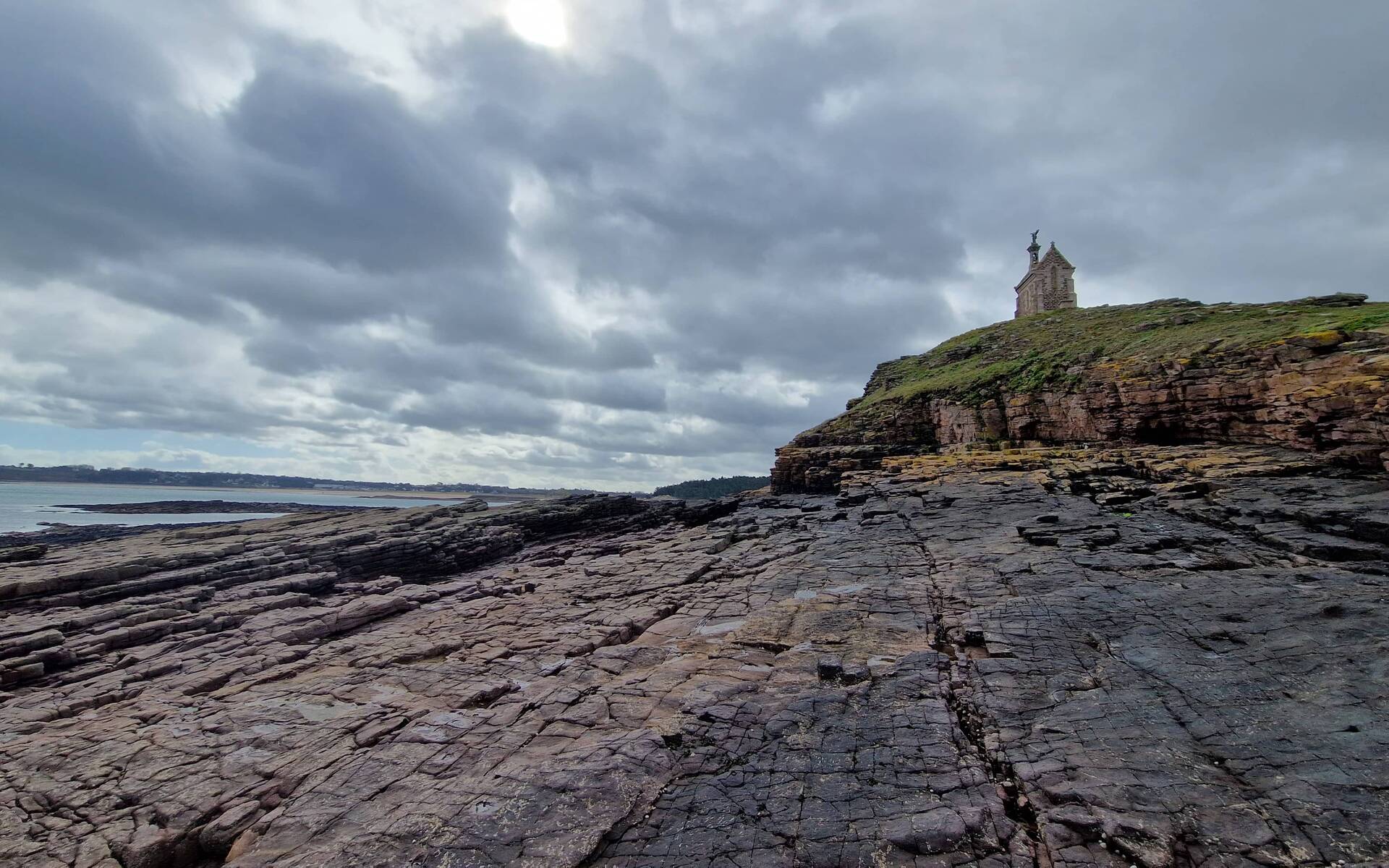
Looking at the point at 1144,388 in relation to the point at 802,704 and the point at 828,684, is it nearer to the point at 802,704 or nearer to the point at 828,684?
the point at 828,684

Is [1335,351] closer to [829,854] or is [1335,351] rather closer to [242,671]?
[829,854]

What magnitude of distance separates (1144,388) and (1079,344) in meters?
12.8

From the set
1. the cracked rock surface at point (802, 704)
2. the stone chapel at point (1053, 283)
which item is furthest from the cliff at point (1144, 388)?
the stone chapel at point (1053, 283)

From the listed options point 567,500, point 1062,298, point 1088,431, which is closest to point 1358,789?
point 1088,431

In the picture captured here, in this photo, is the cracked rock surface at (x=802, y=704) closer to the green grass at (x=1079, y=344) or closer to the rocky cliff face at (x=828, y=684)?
the rocky cliff face at (x=828, y=684)

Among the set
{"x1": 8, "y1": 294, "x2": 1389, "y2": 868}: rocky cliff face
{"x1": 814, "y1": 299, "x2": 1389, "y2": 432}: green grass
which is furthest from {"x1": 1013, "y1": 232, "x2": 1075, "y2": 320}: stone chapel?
Result: {"x1": 8, "y1": 294, "x2": 1389, "y2": 868}: rocky cliff face

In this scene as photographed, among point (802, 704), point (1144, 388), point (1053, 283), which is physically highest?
point (1053, 283)

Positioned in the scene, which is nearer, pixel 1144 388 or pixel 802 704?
pixel 802 704

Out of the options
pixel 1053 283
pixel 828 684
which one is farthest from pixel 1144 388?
pixel 1053 283

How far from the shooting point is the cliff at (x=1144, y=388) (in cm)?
1953

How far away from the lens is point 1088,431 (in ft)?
99.1

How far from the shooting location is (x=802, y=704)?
34.3ft

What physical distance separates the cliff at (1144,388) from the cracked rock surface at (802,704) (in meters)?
2.56

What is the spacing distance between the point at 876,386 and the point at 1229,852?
56781 millimetres
